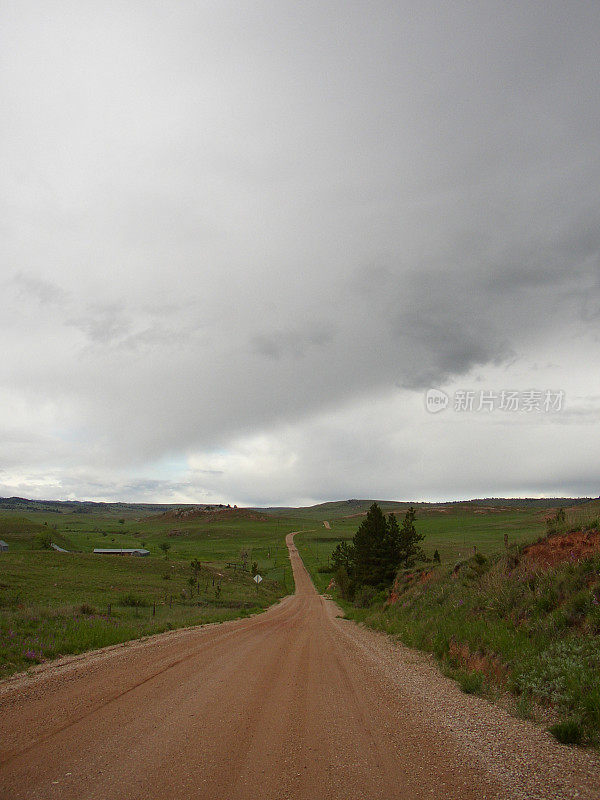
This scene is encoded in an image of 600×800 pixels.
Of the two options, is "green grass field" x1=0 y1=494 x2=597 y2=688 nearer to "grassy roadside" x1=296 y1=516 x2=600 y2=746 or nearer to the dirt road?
"grassy roadside" x1=296 y1=516 x2=600 y2=746

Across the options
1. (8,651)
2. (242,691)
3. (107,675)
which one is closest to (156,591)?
(8,651)

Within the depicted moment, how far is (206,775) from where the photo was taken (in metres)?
5.60

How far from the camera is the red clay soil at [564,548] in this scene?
1384cm

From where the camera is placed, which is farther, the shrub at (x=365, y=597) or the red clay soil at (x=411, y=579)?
the shrub at (x=365, y=597)

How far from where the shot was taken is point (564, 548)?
49.4ft

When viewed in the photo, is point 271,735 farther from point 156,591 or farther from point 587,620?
point 156,591

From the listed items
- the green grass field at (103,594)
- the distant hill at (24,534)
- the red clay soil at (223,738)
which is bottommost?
the distant hill at (24,534)

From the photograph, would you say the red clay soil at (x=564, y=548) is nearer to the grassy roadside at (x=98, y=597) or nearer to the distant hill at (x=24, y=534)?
the grassy roadside at (x=98, y=597)

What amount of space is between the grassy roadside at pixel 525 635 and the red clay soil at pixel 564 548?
1.65 ft

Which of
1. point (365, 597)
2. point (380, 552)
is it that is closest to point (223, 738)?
point (365, 597)

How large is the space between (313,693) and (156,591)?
37.3m

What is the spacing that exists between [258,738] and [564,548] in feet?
42.9

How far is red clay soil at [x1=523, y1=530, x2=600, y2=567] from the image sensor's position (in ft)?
45.4

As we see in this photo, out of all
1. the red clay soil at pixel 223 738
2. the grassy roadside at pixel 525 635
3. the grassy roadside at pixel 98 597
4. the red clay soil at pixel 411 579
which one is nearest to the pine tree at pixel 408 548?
the red clay soil at pixel 411 579
